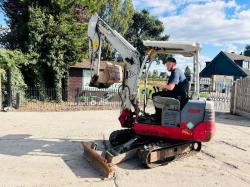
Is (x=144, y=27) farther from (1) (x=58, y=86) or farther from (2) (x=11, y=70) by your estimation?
(2) (x=11, y=70)

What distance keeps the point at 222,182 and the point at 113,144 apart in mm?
2899

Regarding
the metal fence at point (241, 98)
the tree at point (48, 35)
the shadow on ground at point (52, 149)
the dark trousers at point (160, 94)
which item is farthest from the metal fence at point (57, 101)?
the dark trousers at point (160, 94)

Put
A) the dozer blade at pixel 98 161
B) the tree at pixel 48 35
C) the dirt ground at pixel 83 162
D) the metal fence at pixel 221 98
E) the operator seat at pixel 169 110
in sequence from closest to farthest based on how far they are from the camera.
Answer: the dirt ground at pixel 83 162
the dozer blade at pixel 98 161
the operator seat at pixel 169 110
the tree at pixel 48 35
the metal fence at pixel 221 98

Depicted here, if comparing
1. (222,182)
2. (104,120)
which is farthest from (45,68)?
(222,182)

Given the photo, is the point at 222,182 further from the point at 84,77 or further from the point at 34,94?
the point at 84,77

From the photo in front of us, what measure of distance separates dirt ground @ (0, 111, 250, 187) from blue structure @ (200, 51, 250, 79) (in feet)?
116

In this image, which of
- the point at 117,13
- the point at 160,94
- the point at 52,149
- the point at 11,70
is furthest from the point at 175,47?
the point at 117,13

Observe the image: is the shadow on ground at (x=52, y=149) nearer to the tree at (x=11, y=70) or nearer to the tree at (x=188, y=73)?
the tree at (x=188, y=73)

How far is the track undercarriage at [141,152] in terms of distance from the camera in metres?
6.64

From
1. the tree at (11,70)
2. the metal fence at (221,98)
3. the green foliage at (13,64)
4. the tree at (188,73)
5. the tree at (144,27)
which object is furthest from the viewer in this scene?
the tree at (144,27)

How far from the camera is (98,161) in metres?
6.56

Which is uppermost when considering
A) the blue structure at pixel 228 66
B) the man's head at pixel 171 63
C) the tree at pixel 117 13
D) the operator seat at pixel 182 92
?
the tree at pixel 117 13

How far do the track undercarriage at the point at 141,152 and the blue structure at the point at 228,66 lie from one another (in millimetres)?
39295

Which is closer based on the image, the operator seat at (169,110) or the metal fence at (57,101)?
the operator seat at (169,110)
